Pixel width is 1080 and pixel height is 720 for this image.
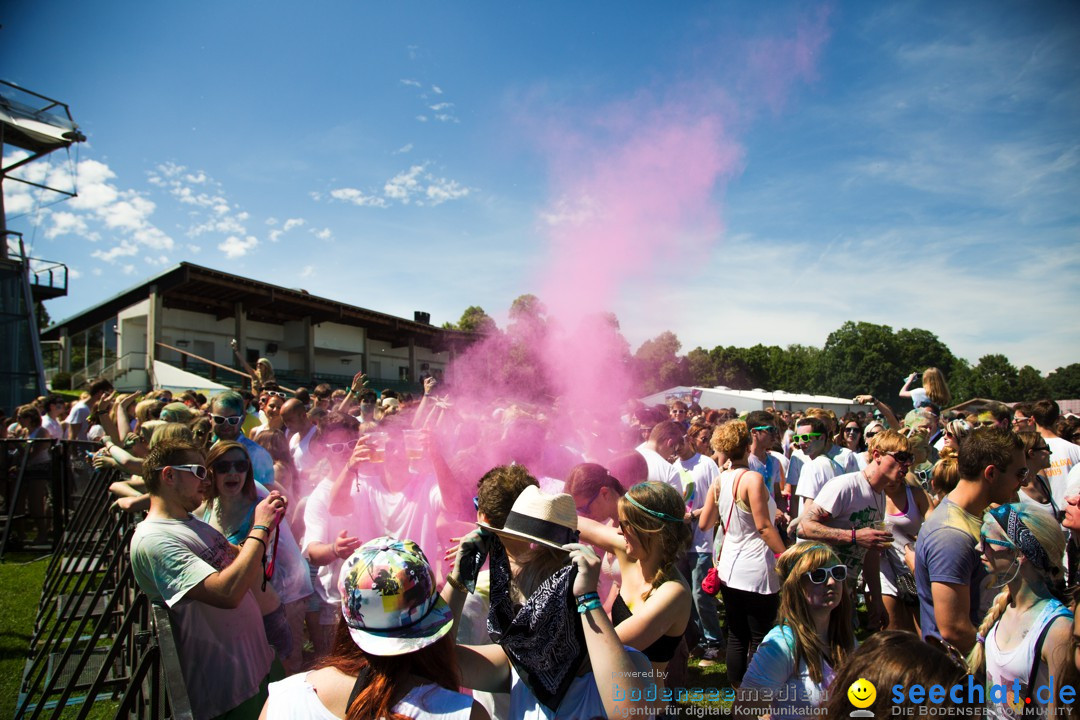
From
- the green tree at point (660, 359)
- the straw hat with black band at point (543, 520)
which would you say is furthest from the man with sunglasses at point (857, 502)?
the green tree at point (660, 359)

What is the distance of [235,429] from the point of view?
4.52 meters

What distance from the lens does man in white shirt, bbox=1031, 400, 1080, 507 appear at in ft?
17.5

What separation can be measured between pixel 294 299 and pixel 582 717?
29.9 m

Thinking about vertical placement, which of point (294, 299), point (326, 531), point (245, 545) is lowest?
point (326, 531)

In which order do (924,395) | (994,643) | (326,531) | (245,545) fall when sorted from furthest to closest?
(924,395)
(326,531)
(245,545)
(994,643)

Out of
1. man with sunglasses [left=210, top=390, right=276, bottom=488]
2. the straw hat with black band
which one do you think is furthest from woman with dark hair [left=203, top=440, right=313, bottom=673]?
the straw hat with black band

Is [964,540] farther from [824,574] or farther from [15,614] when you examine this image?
[15,614]

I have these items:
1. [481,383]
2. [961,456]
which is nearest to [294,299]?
[481,383]

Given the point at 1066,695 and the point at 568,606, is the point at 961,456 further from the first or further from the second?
the point at 568,606

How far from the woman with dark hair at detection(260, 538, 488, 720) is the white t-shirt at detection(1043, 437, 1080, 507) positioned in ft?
20.4

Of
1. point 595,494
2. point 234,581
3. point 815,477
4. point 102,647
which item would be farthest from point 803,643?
point 102,647

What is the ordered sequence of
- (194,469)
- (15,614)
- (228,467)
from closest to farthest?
(194,469) < (228,467) < (15,614)

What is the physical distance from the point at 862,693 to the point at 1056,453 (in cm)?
551

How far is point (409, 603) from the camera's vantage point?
1.66 m
